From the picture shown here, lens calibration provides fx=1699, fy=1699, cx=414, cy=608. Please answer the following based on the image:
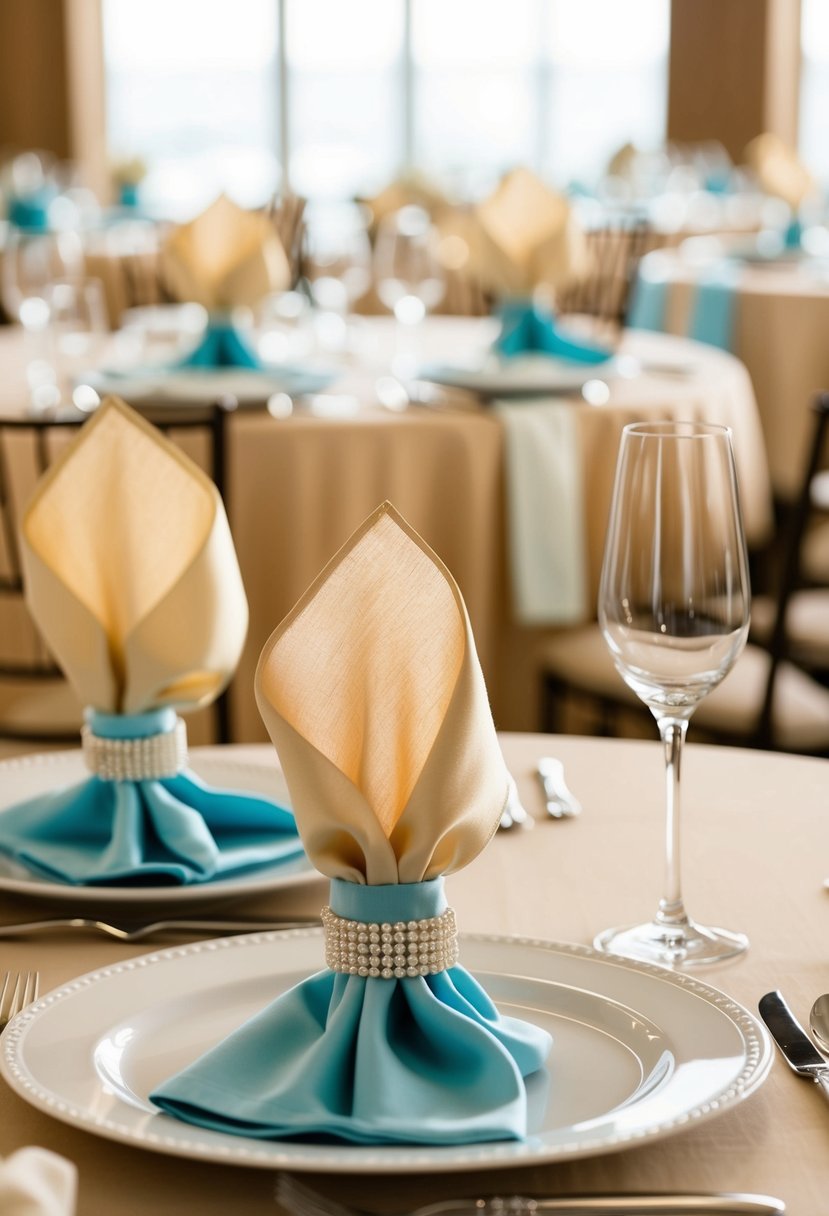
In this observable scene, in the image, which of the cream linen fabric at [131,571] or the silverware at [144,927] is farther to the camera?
the cream linen fabric at [131,571]

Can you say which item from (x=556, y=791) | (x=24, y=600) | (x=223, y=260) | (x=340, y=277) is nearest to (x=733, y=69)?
(x=340, y=277)

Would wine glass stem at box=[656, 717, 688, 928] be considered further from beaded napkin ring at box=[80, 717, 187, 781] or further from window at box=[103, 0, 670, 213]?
window at box=[103, 0, 670, 213]

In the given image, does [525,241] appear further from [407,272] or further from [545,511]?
[545,511]

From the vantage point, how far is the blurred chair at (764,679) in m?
2.71

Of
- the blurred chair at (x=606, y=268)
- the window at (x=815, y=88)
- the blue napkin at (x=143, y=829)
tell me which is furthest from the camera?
the window at (x=815, y=88)

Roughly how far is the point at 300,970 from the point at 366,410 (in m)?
2.20

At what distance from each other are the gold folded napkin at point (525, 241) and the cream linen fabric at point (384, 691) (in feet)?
8.44

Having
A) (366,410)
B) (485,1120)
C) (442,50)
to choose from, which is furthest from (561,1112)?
(442,50)

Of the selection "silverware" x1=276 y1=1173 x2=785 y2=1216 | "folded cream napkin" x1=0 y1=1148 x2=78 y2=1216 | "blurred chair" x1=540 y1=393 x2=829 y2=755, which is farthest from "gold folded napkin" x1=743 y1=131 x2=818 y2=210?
"folded cream napkin" x1=0 y1=1148 x2=78 y2=1216

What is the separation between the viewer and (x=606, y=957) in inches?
36.9

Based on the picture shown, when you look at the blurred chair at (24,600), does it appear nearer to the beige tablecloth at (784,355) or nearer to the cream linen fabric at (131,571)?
the cream linen fabric at (131,571)

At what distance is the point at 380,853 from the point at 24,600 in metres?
1.97

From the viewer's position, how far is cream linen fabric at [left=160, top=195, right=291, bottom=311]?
3.24m

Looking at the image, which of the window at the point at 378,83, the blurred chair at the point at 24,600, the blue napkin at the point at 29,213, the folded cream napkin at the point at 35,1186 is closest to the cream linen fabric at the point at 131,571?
the folded cream napkin at the point at 35,1186
